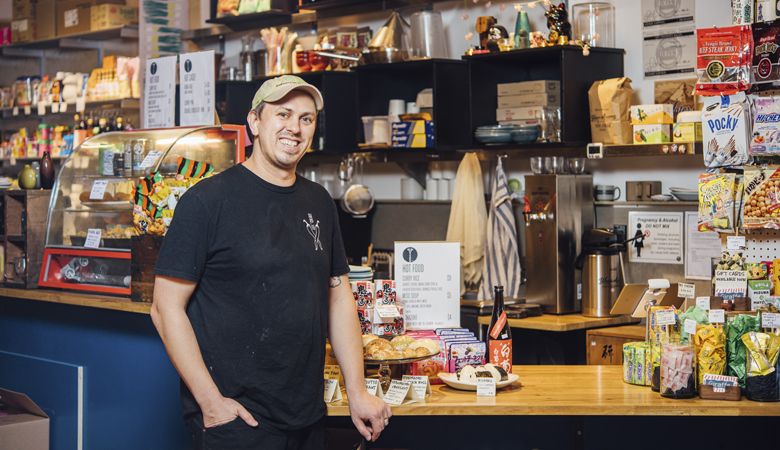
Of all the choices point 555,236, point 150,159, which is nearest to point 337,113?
point 555,236

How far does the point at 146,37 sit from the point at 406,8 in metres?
1.84

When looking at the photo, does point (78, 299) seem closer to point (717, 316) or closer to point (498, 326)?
point (498, 326)

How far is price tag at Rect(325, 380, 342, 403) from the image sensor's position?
3189 millimetres

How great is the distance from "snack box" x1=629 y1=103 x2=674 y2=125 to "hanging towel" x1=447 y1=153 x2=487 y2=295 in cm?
113

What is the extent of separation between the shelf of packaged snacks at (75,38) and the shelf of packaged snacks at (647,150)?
4.49 meters

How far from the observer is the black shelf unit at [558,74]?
5461mm

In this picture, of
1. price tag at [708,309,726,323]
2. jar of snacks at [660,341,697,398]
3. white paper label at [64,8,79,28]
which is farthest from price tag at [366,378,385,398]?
white paper label at [64,8,79,28]

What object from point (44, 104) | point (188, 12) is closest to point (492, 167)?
point (188, 12)

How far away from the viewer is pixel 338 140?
21.5ft

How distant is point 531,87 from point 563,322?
1.32m

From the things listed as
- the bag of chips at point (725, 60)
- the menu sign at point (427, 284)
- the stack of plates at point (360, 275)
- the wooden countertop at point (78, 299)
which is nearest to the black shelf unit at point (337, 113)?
the wooden countertop at point (78, 299)

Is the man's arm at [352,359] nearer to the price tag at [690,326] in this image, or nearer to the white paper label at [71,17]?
the price tag at [690,326]

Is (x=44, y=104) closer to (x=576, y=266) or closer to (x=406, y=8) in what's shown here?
(x=406, y=8)

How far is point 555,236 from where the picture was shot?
5.50m
